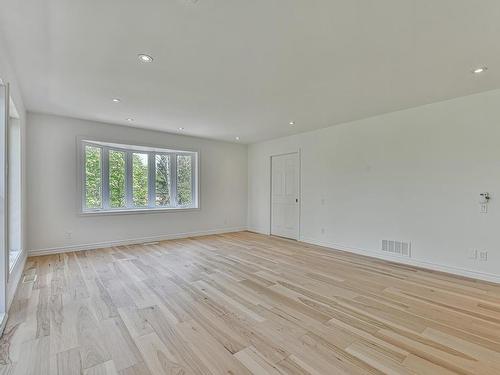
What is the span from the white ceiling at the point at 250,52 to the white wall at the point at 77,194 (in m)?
0.72

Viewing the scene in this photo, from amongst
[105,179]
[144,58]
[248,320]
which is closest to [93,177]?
[105,179]

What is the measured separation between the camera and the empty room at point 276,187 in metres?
1.83

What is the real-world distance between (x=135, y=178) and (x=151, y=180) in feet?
1.14

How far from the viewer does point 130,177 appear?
5348mm

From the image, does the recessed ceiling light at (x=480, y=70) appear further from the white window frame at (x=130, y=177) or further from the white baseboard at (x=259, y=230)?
the white window frame at (x=130, y=177)

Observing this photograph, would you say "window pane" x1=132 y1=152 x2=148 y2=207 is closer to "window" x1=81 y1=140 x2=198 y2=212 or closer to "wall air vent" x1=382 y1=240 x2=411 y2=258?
"window" x1=81 y1=140 x2=198 y2=212

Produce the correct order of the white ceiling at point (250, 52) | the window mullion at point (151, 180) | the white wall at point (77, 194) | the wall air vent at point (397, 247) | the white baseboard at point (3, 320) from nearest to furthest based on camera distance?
the white ceiling at point (250, 52) → the white baseboard at point (3, 320) → the wall air vent at point (397, 247) → the white wall at point (77, 194) → the window mullion at point (151, 180)

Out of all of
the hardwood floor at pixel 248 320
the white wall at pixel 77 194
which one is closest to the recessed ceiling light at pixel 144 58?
the hardwood floor at pixel 248 320

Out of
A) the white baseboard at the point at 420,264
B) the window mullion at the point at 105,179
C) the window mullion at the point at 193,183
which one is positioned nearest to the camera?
the white baseboard at the point at 420,264

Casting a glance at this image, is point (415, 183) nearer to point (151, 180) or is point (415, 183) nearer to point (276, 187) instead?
point (276, 187)

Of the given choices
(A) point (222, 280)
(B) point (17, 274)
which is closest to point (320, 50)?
(A) point (222, 280)

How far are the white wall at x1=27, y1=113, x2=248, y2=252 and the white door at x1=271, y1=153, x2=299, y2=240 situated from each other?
1.51 meters

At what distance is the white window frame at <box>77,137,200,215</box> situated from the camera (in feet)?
15.5

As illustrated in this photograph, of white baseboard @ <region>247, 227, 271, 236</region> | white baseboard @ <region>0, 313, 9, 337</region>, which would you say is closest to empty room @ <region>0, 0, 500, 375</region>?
white baseboard @ <region>0, 313, 9, 337</region>
